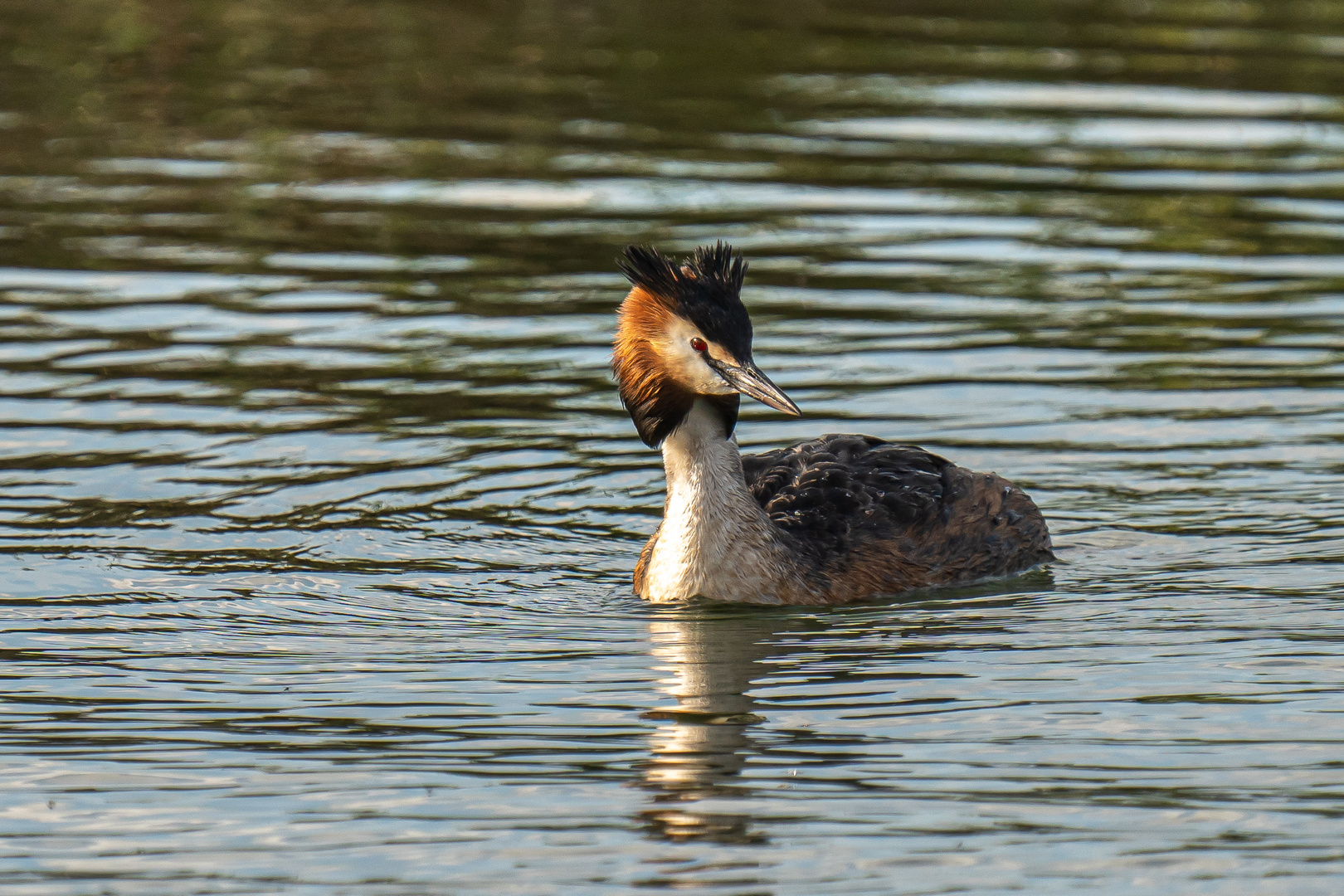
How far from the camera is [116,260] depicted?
17391 millimetres

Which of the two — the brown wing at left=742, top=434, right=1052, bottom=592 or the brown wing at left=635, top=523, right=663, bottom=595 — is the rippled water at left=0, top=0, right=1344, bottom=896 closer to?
the brown wing at left=635, top=523, right=663, bottom=595

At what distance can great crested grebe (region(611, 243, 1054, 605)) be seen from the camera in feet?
34.4

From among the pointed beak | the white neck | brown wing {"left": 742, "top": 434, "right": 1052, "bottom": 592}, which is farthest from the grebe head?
brown wing {"left": 742, "top": 434, "right": 1052, "bottom": 592}

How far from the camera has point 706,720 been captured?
906cm

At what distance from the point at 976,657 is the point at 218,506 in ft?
15.4

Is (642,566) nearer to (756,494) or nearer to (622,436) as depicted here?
(756,494)

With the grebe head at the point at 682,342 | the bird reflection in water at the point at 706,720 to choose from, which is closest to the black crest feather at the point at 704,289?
the grebe head at the point at 682,342

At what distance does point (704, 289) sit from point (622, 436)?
3.57 metres

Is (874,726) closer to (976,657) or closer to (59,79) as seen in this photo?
(976,657)

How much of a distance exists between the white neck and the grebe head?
0.11 meters

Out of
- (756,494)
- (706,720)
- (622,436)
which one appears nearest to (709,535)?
(756,494)

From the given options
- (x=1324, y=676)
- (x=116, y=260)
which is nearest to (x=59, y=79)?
(x=116, y=260)

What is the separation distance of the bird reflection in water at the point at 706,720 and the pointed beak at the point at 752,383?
110cm

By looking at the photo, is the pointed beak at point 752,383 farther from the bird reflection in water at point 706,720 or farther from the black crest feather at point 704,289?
the bird reflection in water at point 706,720
